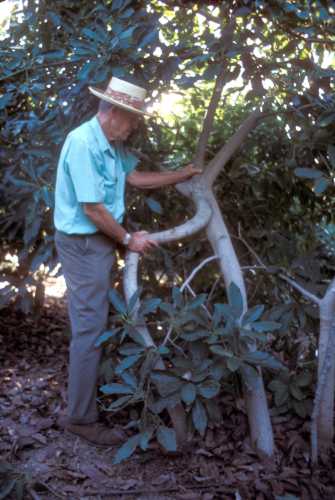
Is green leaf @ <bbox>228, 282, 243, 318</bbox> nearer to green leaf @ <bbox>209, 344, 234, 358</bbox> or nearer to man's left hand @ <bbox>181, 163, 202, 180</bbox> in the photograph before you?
green leaf @ <bbox>209, 344, 234, 358</bbox>

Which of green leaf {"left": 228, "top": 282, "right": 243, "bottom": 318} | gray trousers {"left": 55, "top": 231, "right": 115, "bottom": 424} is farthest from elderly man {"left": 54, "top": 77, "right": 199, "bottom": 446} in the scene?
green leaf {"left": 228, "top": 282, "right": 243, "bottom": 318}

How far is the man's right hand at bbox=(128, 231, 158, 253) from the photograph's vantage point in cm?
340

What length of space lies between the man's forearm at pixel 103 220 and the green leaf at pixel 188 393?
2.61 feet

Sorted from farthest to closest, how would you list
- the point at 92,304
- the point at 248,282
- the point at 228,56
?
the point at 248,282 → the point at 92,304 → the point at 228,56

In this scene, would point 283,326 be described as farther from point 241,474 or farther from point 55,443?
point 55,443

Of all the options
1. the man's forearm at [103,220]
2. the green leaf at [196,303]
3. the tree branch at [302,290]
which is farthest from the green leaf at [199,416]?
the man's forearm at [103,220]

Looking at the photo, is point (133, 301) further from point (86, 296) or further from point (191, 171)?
point (191, 171)

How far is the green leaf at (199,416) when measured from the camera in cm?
312

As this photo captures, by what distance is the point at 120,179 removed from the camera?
137 inches

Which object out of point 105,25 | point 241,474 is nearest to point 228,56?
point 105,25

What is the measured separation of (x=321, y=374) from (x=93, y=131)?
5.25 ft

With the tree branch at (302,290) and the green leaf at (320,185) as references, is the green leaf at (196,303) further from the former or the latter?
the green leaf at (320,185)

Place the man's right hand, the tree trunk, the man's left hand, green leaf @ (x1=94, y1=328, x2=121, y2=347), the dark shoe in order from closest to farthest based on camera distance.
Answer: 1. green leaf @ (x1=94, y1=328, x2=121, y2=347)
2. the tree trunk
3. the man's right hand
4. the dark shoe
5. the man's left hand

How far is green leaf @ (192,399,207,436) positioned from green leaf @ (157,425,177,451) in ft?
0.39
